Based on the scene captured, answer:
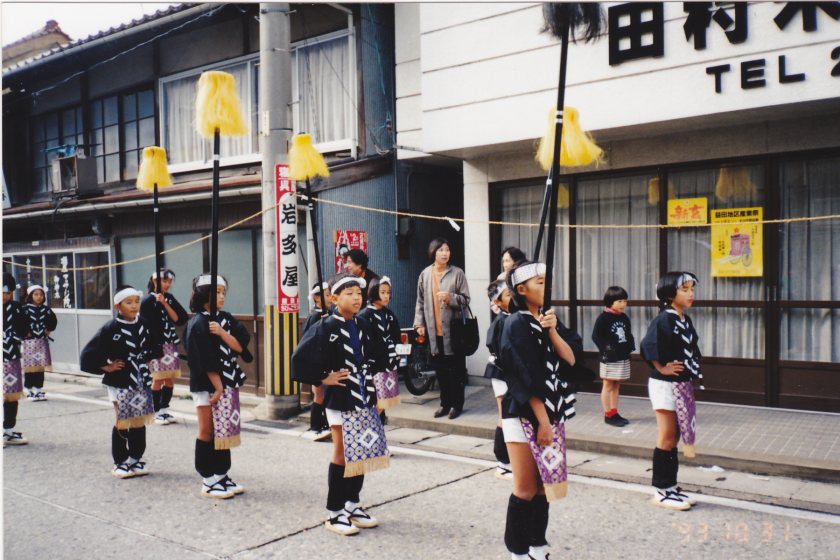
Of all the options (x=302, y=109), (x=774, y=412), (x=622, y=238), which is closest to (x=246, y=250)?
(x=302, y=109)

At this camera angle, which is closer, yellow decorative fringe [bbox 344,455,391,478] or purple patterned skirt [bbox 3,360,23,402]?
yellow decorative fringe [bbox 344,455,391,478]

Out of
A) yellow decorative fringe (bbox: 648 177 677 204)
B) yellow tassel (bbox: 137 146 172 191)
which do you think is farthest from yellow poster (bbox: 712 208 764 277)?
yellow tassel (bbox: 137 146 172 191)

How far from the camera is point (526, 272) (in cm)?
352

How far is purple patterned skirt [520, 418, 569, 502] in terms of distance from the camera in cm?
344

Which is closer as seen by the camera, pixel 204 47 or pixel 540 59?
pixel 540 59

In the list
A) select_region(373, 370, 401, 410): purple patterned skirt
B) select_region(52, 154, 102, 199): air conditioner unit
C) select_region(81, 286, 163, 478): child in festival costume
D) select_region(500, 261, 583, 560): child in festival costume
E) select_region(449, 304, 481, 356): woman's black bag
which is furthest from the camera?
select_region(52, 154, 102, 199): air conditioner unit

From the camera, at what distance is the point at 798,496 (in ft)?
15.9

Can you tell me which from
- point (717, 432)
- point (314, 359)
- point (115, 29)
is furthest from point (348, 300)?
point (115, 29)

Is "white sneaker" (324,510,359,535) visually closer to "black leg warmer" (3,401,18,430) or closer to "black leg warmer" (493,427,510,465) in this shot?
"black leg warmer" (493,427,510,465)

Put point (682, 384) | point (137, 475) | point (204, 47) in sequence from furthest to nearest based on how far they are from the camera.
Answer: point (204, 47)
point (137, 475)
point (682, 384)

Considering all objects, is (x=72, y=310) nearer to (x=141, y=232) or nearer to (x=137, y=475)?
(x=141, y=232)

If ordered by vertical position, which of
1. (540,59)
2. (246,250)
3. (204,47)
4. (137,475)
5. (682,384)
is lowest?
(137,475)

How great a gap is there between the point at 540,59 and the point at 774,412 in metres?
5.03

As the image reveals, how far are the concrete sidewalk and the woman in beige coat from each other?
0.27 metres
